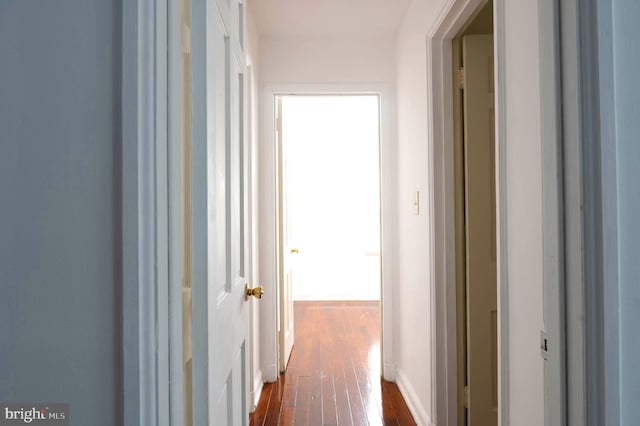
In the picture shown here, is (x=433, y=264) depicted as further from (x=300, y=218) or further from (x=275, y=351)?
(x=300, y=218)

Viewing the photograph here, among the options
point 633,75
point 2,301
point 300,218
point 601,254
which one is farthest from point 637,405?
point 300,218

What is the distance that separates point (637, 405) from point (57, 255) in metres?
1.07

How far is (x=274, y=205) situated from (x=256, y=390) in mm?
1278

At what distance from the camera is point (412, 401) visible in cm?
265

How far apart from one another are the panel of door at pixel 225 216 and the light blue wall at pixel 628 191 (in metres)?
0.81

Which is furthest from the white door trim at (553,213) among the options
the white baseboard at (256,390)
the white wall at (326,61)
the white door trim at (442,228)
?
the white wall at (326,61)

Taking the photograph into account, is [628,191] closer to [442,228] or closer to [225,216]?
[225,216]

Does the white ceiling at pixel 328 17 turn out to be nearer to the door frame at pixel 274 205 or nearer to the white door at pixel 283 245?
the door frame at pixel 274 205

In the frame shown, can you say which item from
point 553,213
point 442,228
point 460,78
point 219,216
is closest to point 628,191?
point 553,213

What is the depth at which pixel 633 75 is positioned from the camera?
2.68ft

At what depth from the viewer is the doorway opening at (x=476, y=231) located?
2.19m

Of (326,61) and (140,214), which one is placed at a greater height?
(326,61)

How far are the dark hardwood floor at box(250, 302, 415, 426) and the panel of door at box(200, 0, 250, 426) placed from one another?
131cm

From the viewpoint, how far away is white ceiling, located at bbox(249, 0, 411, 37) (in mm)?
2682
